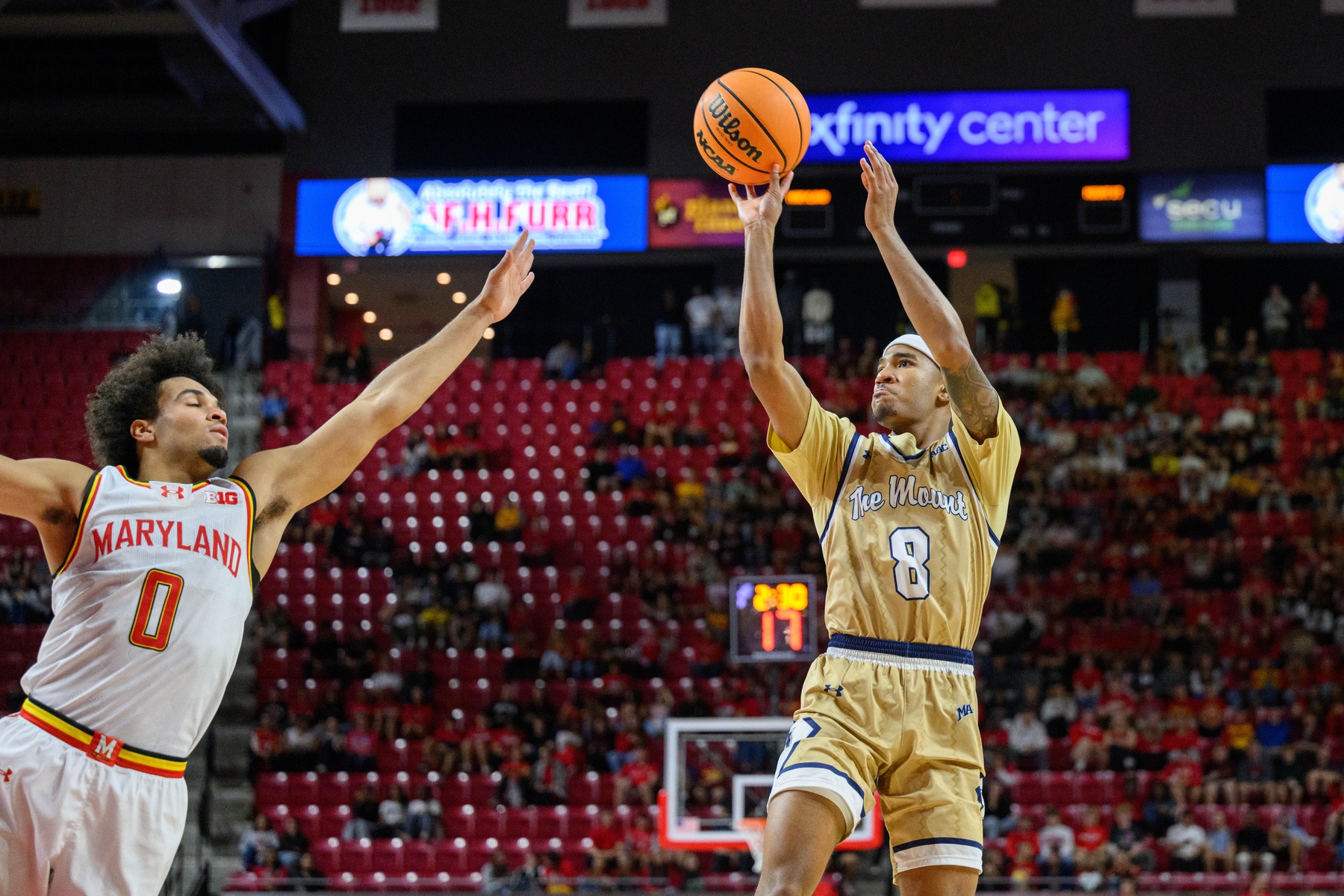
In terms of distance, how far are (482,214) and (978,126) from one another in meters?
7.40

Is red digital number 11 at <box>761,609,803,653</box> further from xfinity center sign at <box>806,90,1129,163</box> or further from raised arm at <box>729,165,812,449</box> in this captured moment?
xfinity center sign at <box>806,90,1129,163</box>

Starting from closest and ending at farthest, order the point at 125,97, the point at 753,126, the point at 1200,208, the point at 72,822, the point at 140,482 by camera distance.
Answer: the point at 72,822, the point at 140,482, the point at 753,126, the point at 1200,208, the point at 125,97

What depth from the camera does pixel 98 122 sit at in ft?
79.7

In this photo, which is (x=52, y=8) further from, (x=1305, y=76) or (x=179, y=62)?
(x=1305, y=76)

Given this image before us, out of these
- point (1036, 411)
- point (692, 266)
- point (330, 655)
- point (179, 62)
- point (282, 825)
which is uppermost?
point (179, 62)

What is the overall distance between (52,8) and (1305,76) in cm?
1861

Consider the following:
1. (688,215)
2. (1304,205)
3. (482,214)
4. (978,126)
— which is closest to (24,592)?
(482,214)

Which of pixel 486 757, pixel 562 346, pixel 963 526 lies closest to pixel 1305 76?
pixel 562 346

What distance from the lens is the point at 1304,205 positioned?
20.3 metres

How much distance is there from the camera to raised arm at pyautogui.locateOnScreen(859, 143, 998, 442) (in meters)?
4.93

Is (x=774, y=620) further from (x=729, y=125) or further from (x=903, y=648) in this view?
(x=903, y=648)

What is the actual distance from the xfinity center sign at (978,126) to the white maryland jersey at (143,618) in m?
17.4

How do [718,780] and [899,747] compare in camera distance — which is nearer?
[899,747]

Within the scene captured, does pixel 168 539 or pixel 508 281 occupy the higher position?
pixel 508 281
